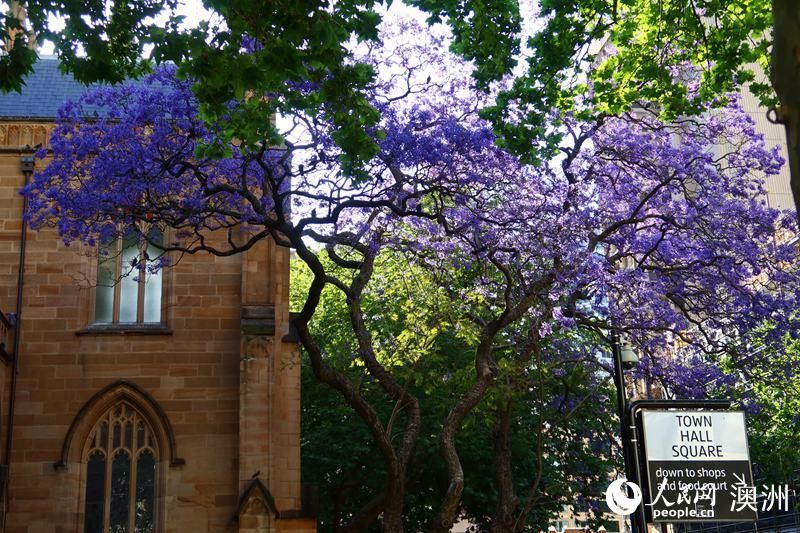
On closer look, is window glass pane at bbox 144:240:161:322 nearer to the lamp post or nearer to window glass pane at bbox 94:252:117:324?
window glass pane at bbox 94:252:117:324

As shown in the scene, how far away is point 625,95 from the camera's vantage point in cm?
1481

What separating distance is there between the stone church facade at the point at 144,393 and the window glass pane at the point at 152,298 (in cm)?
2

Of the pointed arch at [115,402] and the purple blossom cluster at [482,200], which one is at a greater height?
the purple blossom cluster at [482,200]

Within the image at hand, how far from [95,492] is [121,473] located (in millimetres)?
604

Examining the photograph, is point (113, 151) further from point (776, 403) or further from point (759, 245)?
point (776, 403)

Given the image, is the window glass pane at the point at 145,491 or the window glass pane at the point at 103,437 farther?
the window glass pane at the point at 103,437

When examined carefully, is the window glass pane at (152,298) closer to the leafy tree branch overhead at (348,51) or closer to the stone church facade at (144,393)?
the stone church facade at (144,393)

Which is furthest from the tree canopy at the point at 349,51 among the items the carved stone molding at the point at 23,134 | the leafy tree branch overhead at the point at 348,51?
the carved stone molding at the point at 23,134

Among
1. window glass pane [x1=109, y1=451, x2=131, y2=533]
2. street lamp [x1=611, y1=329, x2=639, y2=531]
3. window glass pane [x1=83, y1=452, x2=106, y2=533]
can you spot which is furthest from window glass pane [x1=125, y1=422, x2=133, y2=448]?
street lamp [x1=611, y1=329, x2=639, y2=531]

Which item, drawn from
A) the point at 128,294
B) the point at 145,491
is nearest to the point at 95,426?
the point at 145,491

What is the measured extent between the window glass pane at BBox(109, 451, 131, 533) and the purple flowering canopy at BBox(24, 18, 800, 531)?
408 cm

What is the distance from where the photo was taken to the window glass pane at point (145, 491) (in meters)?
20.9

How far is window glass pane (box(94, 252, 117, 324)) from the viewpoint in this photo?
2228 centimetres

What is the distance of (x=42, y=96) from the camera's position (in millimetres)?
25125
